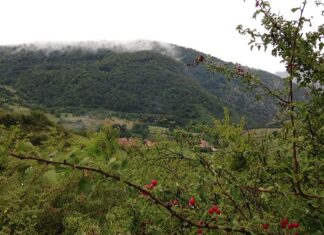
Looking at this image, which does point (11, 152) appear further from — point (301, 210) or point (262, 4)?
point (262, 4)

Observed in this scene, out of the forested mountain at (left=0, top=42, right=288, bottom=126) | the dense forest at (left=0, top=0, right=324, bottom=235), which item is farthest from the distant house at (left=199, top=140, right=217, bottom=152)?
the forested mountain at (left=0, top=42, right=288, bottom=126)

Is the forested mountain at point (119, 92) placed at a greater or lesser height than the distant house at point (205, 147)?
lesser

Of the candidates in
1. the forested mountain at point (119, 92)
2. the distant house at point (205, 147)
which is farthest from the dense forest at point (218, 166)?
the forested mountain at point (119, 92)

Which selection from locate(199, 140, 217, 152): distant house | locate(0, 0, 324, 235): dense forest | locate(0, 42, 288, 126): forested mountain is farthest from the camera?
locate(0, 42, 288, 126): forested mountain

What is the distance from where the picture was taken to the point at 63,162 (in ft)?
5.65

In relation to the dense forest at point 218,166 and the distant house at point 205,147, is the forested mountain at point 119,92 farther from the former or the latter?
the distant house at point 205,147

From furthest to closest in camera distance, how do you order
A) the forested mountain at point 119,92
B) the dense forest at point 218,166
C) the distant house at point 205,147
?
the forested mountain at point 119,92 → the distant house at point 205,147 → the dense forest at point 218,166

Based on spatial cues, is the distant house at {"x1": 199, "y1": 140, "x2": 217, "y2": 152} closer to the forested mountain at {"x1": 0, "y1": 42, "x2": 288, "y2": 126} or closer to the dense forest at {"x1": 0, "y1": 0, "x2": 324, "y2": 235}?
the dense forest at {"x1": 0, "y1": 0, "x2": 324, "y2": 235}

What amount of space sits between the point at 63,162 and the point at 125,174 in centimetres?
A: 34

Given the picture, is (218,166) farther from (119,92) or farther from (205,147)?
(119,92)

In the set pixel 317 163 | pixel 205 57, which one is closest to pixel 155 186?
pixel 317 163

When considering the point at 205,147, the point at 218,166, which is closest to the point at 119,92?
the point at 205,147

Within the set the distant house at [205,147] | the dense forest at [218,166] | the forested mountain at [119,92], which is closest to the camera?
the dense forest at [218,166]

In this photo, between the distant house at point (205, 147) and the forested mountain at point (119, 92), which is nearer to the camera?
the distant house at point (205, 147)
